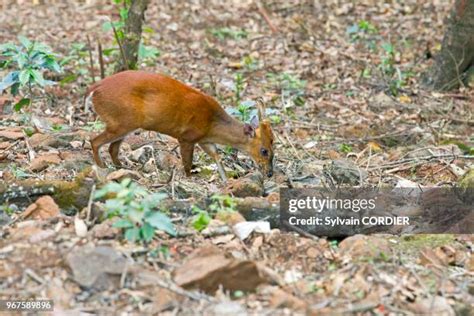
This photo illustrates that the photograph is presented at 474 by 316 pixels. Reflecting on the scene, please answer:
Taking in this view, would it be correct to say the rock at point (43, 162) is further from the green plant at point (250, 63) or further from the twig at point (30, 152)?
the green plant at point (250, 63)

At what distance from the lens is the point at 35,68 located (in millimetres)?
7746

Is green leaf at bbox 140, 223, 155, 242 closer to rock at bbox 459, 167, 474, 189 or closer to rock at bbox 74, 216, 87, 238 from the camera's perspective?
rock at bbox 74, 216, 87, 238

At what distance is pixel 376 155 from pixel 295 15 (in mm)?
5727

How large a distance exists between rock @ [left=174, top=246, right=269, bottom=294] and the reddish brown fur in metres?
2.99

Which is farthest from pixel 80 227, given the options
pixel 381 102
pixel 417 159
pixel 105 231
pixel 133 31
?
pixel 381 102

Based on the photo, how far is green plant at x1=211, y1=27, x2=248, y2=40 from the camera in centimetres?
1303

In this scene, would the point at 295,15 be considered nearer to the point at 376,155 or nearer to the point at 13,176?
the point at 376,155

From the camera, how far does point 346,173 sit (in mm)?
7332

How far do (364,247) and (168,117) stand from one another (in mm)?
3062

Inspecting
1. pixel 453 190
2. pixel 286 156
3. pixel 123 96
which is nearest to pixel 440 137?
pixel 286 156

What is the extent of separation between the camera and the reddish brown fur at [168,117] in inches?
293

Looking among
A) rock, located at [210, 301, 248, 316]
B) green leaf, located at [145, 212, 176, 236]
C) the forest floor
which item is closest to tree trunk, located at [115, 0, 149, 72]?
the forest floor

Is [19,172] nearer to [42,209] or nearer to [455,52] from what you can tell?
[42,209]

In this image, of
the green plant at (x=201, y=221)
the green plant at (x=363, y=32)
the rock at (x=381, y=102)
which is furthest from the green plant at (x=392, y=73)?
the green plant at (x=201, y=221)
